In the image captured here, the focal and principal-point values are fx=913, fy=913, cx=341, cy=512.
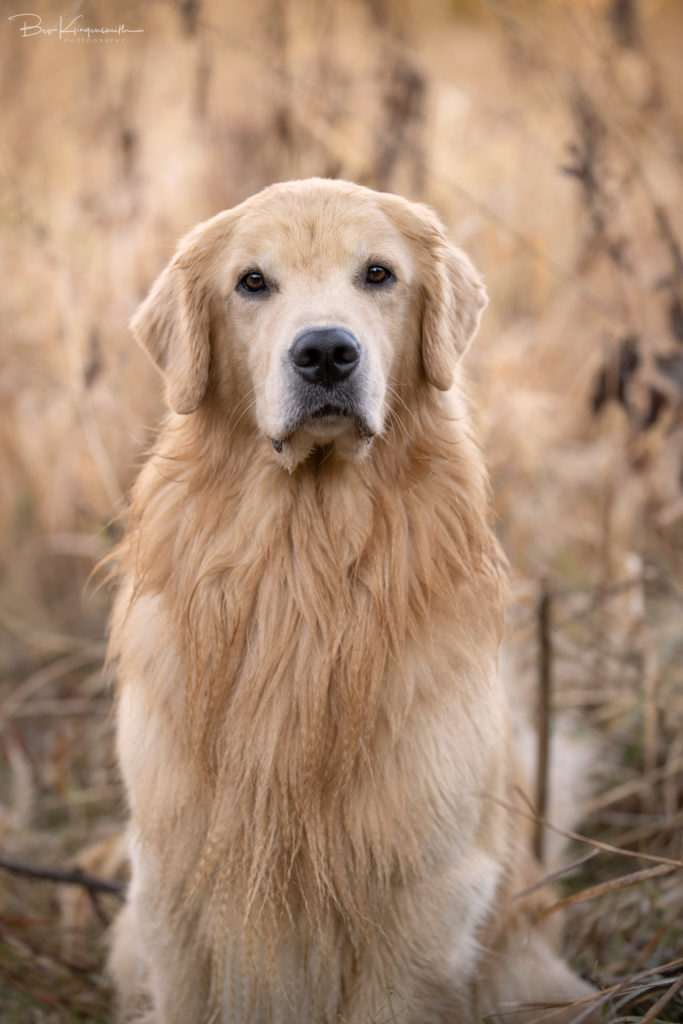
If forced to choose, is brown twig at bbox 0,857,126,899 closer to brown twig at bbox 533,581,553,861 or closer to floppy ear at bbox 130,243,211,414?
brown twig at bbox 533,581,553,861

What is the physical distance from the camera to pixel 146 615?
2523 millimetres

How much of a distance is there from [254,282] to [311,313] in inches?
10.6

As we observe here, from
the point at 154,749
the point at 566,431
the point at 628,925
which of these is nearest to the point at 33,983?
the point at 154,749

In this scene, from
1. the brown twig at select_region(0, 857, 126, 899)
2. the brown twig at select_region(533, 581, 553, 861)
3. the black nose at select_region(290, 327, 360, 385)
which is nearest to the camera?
the black nose at select_region(290, 327, 360, 385)

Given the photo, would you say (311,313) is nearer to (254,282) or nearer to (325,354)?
(325,354)

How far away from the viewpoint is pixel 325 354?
7.12ft

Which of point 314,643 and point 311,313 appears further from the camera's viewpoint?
point 314,643

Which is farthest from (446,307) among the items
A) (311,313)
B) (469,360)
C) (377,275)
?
(469,360)

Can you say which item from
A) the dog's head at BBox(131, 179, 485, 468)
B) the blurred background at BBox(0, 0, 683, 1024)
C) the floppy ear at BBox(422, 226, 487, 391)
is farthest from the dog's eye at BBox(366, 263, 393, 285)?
the blurred background at BBox(0, 0, 683, 1024)

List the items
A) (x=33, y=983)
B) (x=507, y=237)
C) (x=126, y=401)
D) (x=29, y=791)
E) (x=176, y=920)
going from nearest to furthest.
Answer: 1. (x=176, y=920)
2. (x=33, y=983)
3. (x=29, y=791)
4. (x=126, y=401)
5. (x=507, y=237)

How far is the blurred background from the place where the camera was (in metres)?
3.53

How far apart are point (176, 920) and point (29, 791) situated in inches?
75.2

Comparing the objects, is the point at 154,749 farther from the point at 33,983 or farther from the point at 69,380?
the point at 69,380

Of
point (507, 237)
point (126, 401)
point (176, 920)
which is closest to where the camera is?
point (176, 920)
